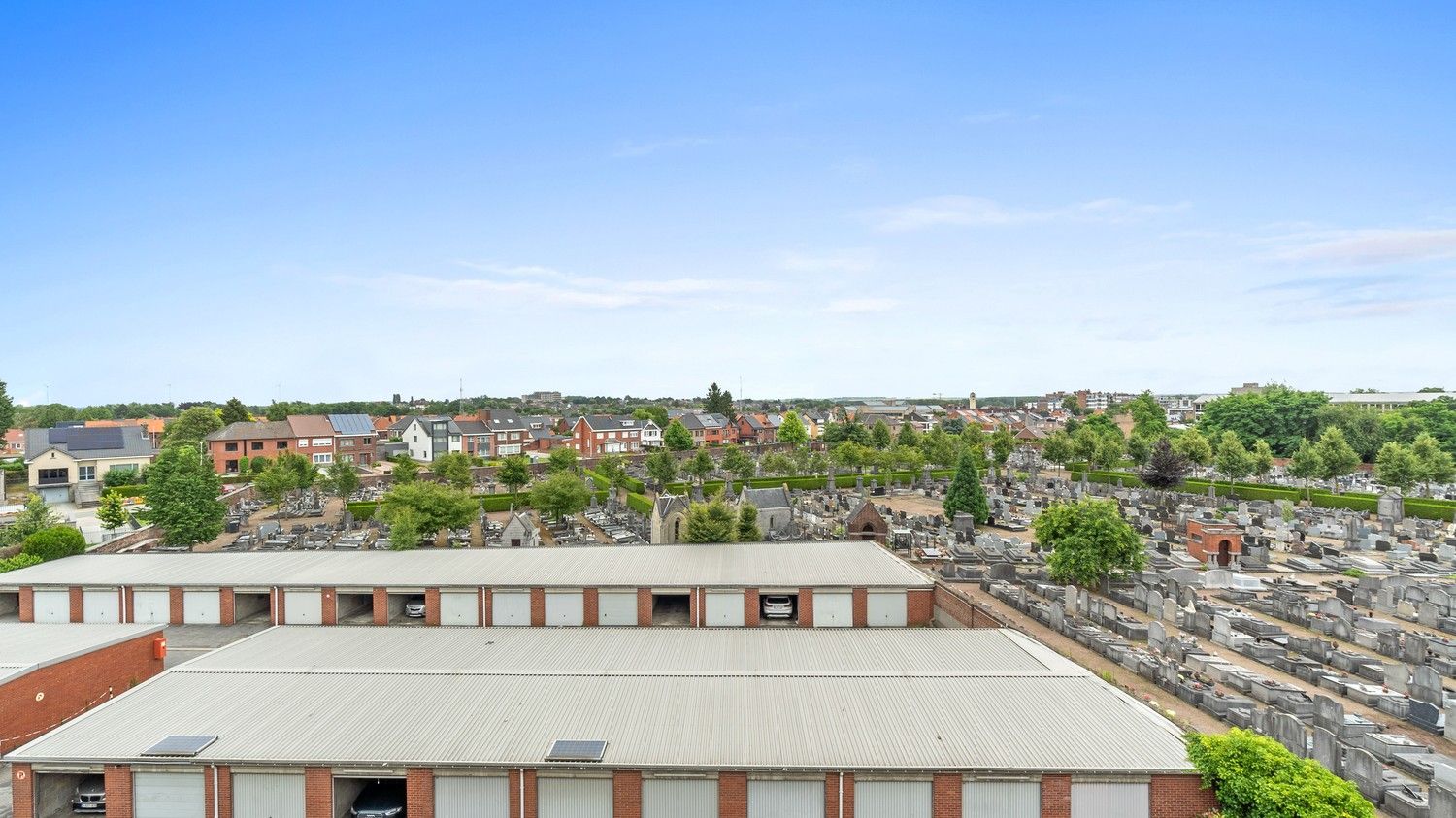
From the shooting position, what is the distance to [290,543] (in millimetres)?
38844

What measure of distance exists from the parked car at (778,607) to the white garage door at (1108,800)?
11.2 metres

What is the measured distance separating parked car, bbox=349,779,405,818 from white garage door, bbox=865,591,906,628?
13.4 metres

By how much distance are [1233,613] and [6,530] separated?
5169 centimetres

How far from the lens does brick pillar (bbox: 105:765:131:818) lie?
12.3 m

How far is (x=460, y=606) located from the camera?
73.1 ft

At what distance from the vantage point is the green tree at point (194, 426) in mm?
80900

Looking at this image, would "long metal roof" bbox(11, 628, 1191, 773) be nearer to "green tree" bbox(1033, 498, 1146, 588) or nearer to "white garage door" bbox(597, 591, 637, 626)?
"white garage door" bbox(597, 591, 637, 626)

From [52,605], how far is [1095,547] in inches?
1389

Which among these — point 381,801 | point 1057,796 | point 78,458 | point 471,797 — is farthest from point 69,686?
point 78,458

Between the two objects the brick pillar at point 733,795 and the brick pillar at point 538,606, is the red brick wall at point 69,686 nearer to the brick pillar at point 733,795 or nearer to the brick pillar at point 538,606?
the brick pillar at point 538,606

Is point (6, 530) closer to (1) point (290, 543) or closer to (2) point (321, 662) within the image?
(1) point (290, 543)

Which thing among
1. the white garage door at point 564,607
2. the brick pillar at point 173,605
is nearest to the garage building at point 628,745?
the white garage door at point 564,607

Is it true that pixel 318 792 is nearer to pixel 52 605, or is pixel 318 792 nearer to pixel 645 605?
pixel 645 605

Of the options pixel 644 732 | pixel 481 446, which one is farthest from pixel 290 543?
pixel 481 446
